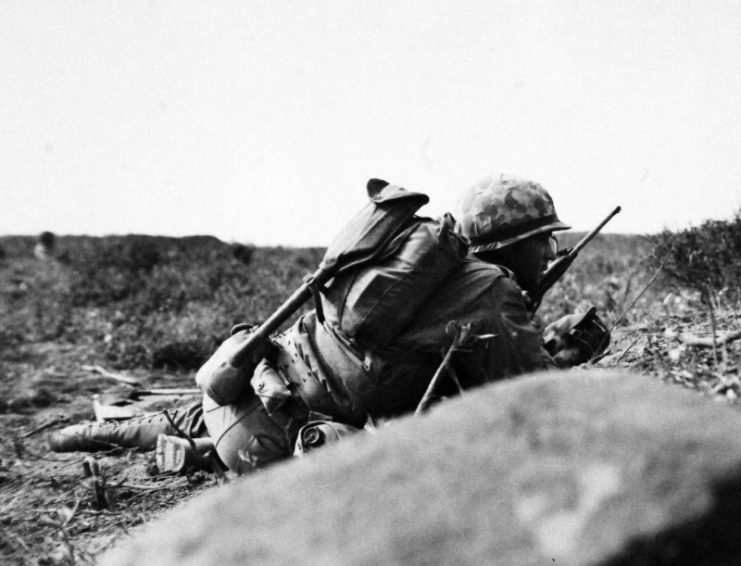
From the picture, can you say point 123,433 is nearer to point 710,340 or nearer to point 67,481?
point 67,481

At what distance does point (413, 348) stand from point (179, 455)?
1.84 metres

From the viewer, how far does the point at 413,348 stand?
3293 mm

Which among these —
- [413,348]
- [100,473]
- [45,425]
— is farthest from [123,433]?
[413,348]

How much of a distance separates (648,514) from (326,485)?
585 millimetres

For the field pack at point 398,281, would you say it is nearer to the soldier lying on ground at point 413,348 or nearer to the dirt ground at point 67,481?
the soldier lying on ground at point 413,348

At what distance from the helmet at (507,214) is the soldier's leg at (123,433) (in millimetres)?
2260

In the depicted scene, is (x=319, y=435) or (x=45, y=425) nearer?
(x=319, y=435)

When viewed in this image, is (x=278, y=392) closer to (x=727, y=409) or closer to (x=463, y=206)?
(x=463, y=206)

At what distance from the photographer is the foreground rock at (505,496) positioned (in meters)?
1.22

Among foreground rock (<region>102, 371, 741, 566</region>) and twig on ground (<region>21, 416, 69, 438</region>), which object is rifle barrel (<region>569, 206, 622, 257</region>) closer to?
foreground rock (<region>102, 371, 741, 566</region>)

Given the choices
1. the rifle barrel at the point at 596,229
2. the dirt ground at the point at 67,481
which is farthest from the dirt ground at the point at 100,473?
the rifle barrel at the point at 596,229

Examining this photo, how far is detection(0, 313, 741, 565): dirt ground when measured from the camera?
3029 millimetres

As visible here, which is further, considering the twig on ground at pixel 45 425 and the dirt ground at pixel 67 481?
the twig on ground at pixel 45 425

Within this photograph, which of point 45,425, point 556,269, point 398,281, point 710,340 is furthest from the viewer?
point 45,425
